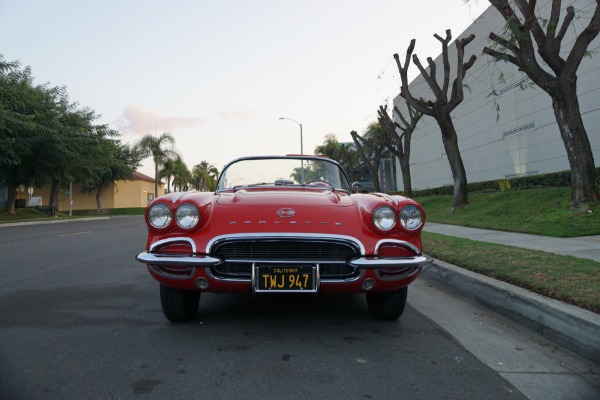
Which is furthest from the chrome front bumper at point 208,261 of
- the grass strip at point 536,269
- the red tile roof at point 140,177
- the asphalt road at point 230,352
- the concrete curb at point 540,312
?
the red tile roof at point 140,177

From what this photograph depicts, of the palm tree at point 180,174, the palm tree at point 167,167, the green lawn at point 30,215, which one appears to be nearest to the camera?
the green lawn at point 30,215

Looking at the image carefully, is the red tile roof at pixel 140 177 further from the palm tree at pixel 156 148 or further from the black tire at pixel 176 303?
the black tire at pixel 176 303

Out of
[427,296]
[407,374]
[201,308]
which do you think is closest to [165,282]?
[201,308]

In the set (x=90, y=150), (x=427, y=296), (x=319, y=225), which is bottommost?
(x=427, y=296)

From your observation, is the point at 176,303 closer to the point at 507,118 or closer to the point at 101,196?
the point at 507,118

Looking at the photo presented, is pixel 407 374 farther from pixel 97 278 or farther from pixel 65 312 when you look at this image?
pixel 97 278

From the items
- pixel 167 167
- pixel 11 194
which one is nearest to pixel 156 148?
pixel 167 167

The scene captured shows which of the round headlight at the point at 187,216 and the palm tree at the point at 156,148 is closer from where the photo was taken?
the round headlight at the point at 187,216

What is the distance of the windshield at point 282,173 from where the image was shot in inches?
197

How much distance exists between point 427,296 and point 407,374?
7.77 ft

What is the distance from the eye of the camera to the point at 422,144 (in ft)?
111

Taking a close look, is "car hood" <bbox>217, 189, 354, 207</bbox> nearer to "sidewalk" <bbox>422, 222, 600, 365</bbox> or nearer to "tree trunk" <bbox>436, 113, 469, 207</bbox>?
"sidewalk" <bbox>422, 222, 600, 365</bbox>

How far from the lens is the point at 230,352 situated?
116 inches

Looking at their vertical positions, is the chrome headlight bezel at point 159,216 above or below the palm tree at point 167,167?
below
